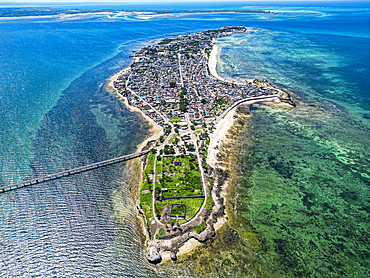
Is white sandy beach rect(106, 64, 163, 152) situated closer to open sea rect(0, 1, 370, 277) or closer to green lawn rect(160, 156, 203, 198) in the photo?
open sea rect(0, 1, 370, 277)

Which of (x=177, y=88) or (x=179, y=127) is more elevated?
(x=177, y=88)

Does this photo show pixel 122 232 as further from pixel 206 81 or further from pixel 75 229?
pixel 206 81

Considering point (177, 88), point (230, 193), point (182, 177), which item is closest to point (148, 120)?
point (177, 88)

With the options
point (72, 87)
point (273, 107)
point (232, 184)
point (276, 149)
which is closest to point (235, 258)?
point (232, 184)

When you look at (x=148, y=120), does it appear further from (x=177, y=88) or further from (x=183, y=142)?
(x=177, y=88)

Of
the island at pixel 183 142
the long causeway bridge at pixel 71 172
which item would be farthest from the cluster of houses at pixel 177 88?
the long causeway bridge at pixel 71 172

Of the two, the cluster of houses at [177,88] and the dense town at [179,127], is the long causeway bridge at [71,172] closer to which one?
the dense town at [179,127]

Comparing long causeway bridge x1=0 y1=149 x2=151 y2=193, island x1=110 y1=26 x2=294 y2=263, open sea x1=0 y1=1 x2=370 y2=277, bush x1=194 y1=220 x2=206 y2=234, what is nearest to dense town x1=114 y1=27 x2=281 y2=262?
island x1=110 y1=26 x2=294 y2=263
